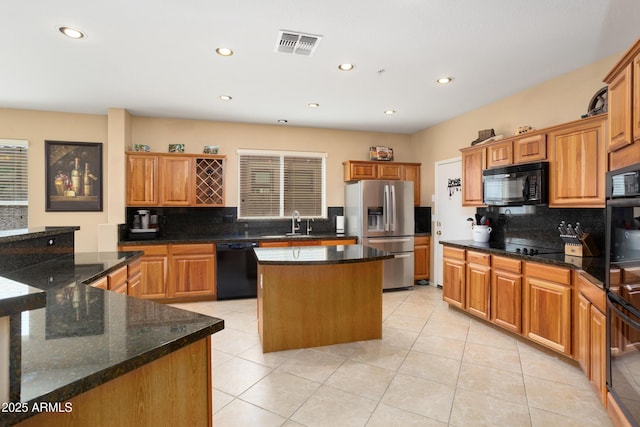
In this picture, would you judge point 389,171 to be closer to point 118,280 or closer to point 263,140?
point 263,140

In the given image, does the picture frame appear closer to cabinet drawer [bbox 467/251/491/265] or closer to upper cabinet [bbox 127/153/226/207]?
upper cabinet [bbox 127/153/226/207]

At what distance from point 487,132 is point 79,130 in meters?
5.61

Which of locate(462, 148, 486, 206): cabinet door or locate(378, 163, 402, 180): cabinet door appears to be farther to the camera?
locate(378, 163, 402, 180): cabinet door

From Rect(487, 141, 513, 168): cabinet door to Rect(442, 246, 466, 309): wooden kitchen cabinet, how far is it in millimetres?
1080

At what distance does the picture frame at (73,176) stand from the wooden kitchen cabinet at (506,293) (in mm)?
5275

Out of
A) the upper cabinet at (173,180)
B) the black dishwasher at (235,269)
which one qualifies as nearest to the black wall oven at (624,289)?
the black dishwasher at (235,269)

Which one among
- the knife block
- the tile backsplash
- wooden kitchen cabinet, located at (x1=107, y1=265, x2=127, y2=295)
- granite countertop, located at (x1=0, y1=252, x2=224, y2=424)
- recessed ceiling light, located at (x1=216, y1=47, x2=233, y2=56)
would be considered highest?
recessed ceiling light, located at (x1=216, y1=47, x2=233, y2=56)

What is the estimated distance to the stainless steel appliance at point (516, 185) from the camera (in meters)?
3.12

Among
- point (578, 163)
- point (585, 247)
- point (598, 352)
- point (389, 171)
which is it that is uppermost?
point (389, 171)

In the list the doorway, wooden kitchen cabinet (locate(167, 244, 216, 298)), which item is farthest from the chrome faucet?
the doorway

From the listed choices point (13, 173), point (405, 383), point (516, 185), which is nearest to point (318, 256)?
point (405, 383)

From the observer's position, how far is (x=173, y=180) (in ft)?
15.4

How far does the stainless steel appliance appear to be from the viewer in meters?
3.12

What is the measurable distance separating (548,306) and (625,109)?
173 cm
